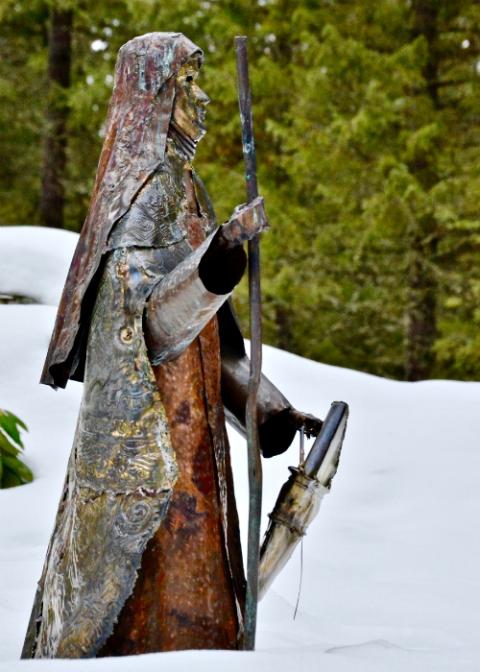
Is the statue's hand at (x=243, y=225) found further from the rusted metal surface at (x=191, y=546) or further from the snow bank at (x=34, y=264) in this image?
the snow bank at (x=34, y=264)

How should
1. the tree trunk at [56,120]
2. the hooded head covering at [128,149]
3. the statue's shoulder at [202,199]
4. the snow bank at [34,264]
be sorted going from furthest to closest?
the tree trunk at [56,120] → the snow bank at [34,264] → the statue's shoulder at [202,199] → the hooded head covering at [128,149]

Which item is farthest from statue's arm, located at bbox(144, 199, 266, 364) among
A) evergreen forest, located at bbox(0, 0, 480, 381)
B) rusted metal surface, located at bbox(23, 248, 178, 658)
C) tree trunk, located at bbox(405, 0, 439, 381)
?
tree trunk, located at bbox(405, 0, 439, 381)

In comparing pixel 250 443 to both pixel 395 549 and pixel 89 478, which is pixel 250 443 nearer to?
pixel 89 478

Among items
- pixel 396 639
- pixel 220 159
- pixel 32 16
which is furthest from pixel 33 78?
pixel 396 639

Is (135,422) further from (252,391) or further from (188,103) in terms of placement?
(188,103)

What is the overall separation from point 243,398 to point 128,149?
78cm

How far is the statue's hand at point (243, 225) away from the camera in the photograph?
108 inches

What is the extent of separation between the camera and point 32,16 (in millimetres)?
17266

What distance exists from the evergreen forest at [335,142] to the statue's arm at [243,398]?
10.3 metres

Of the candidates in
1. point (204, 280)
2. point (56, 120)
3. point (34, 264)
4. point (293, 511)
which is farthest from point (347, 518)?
point (56, 120)

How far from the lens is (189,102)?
10.5ft

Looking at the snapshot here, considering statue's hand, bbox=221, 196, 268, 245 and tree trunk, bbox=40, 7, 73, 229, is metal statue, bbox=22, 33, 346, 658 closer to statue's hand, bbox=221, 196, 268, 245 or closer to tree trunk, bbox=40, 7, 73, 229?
statue's hand, bbox=221, 196, 268, 245

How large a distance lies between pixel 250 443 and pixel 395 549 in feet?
10.6

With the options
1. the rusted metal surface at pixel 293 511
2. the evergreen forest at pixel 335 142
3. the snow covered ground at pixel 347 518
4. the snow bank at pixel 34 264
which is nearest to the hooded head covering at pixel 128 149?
the rusted metal surface at pixel 293 511
